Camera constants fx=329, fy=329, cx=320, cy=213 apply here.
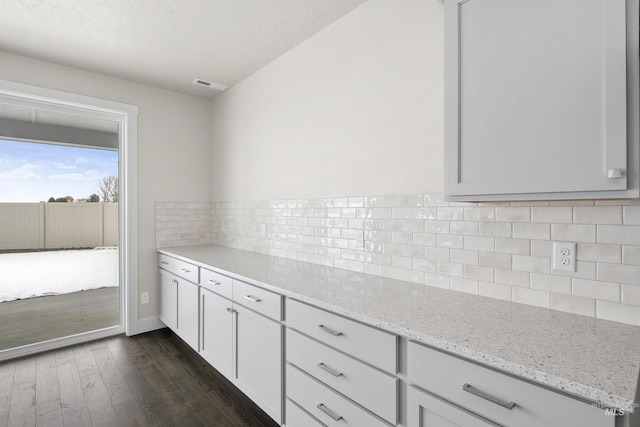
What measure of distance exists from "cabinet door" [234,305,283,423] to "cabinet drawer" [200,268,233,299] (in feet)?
0.54

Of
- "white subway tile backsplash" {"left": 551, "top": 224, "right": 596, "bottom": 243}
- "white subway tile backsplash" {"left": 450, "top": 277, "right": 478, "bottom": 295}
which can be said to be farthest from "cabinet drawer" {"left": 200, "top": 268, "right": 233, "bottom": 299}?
"white subway tile backsplash" {"left": 551, "top": 224, "right": 596, "bottom": 243}

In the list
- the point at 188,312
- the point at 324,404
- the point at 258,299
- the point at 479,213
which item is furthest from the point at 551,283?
the point at 188,312

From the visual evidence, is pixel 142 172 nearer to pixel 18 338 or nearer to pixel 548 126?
pixel 18 338

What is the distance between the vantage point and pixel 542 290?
1.44 metres

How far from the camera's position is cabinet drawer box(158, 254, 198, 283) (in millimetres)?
2863

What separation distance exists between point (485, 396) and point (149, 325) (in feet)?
11.9

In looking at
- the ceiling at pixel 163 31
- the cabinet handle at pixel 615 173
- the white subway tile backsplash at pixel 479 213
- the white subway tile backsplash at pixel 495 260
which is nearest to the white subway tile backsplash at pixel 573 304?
the white subway tile backsplash at pixel 495 260

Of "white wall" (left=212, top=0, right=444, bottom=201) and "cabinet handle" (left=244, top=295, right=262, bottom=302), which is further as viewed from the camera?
"cabinet handle" (left=244, top=295, right=262, bottom=302)

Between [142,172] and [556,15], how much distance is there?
12.1 ft

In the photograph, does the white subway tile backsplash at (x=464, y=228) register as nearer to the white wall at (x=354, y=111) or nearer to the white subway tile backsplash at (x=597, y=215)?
the white wall at (x=354, y=111)

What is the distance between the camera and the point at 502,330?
→ 1.17 m

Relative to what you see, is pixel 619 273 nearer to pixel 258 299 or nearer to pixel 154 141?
pixel 258 299

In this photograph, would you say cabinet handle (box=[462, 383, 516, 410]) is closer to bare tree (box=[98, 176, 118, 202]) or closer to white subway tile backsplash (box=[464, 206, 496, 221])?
white subway tile backsplash (box=[464, 206, 496, 221])

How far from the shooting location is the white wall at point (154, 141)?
3.25 meters
